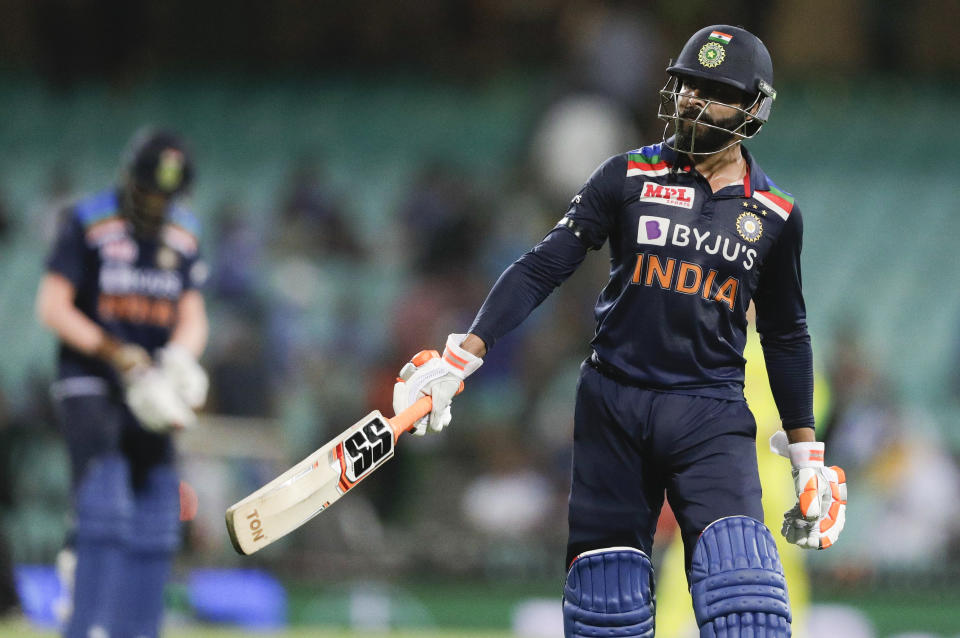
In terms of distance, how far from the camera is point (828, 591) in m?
10.1

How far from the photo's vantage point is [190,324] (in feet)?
20.9

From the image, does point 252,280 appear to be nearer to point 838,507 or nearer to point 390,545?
point 390,545

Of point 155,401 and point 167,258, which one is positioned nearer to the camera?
point 155,401

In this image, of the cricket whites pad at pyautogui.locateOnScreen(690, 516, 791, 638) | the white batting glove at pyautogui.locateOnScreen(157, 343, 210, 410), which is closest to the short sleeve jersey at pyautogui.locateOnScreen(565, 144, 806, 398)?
the cricket whites pad at pyautogui.locateOnScreen(690, 516, 791, 638)

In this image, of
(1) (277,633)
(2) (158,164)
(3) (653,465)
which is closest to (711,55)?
(3) (653,465)

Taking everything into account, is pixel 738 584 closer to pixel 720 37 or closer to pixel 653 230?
pixel 653 230

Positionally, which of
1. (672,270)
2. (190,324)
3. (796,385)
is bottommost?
(796,385)

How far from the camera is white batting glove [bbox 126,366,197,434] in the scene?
5.91 meters

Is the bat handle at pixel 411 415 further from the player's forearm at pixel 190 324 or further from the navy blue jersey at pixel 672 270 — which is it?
the player's forearm at pixel 190 324

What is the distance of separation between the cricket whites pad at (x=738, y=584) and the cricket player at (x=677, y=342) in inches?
0.4

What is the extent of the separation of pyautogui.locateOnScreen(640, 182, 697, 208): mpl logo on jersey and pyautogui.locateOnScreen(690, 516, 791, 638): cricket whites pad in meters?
0.96

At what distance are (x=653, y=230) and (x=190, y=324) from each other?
Result: 2672 millimetres

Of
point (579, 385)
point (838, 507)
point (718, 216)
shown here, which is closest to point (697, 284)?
point (718, 216)

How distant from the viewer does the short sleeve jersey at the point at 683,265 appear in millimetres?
4387
